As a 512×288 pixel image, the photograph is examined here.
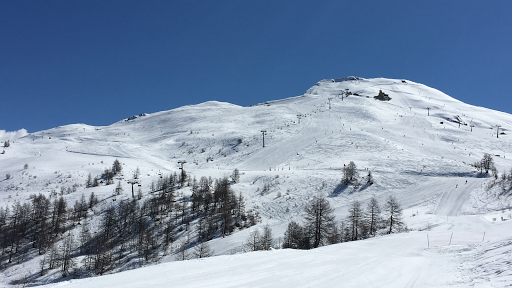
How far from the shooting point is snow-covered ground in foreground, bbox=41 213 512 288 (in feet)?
27.1

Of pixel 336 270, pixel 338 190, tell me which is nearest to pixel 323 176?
pixel 338 190

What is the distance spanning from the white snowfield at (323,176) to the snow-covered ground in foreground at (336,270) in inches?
2.4

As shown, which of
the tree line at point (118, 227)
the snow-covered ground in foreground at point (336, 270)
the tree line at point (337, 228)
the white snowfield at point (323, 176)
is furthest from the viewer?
the tree line at point (118, 227)

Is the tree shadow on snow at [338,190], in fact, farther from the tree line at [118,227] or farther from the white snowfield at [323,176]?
the tree line at [118,227]

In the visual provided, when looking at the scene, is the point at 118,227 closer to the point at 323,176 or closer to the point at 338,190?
the point at 323,176

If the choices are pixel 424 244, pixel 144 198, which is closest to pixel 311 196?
pixel 424 244

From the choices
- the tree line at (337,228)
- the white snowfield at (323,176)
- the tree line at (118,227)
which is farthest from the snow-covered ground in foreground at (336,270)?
the tree line at (118,227)

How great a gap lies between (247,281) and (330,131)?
232ft

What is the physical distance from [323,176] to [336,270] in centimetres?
3615

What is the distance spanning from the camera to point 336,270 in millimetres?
10305

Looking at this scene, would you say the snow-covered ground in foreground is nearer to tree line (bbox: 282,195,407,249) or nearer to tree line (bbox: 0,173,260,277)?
tree line (bbox: 282,195,407,249)

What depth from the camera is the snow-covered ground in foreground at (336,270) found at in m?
8.27

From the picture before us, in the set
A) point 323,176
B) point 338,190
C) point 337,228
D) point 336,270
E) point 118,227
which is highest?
point 323,176

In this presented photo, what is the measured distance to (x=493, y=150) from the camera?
58.2 metres
